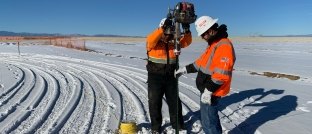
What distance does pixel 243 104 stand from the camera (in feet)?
26.5

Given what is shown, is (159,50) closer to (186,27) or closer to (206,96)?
(186,27)

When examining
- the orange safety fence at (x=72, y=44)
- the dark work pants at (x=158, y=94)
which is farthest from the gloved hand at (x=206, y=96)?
the orange safety fence at (x=72, y=44)

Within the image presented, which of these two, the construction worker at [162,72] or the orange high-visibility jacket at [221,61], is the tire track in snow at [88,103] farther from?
the orange high-visibility jacket at [221,61]

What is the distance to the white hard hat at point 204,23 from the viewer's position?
4316 mm

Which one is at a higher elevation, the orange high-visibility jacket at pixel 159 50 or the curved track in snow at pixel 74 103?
the orange high-visibility jacket at pixel 159 50

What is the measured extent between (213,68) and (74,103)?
413 cm

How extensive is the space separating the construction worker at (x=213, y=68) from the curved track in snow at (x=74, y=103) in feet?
5.81

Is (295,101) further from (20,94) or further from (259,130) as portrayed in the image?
(20,94)

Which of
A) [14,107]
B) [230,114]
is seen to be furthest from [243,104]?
[14,107]

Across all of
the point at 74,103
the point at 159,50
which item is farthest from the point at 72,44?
the point at 159,50

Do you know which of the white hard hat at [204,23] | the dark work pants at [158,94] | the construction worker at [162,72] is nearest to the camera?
the white hard hat at [204,23]

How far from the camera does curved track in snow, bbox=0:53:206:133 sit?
600cm

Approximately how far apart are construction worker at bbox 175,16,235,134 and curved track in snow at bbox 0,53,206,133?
1.77m

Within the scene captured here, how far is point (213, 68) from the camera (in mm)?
4305
